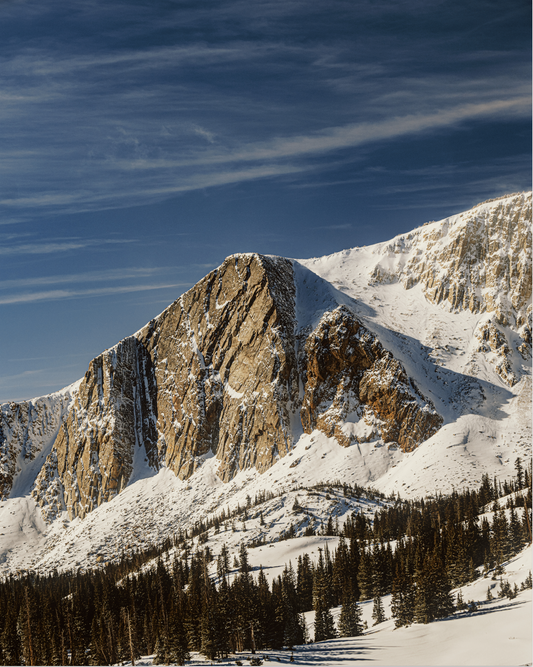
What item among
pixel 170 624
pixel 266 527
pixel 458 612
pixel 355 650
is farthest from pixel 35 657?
pixel 266 527

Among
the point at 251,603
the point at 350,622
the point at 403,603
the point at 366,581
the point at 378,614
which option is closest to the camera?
the point at 403,603

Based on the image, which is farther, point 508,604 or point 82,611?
point 82,611

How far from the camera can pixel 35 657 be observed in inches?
3551

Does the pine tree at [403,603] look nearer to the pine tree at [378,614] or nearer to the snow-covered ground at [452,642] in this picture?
the snow-covered ground at [452,642]

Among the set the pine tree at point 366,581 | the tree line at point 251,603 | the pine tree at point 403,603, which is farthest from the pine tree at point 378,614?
the pine tree at point 366,581

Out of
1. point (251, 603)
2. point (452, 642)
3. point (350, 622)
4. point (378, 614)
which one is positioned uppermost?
point (251, 603)

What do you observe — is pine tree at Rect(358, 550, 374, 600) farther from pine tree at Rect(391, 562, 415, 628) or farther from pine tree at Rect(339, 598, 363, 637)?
A: pine tree at Rect(391, 562, 415, 628)

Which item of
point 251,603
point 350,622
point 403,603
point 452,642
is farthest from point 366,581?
point 452,642

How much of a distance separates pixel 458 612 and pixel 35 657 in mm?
54629

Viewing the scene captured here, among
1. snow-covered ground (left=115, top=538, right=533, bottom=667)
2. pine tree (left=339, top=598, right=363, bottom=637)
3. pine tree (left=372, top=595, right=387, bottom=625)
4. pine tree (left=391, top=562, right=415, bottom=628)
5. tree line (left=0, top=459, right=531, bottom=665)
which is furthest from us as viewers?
pine tree (left=372, top=595, right=387, bottom=625)

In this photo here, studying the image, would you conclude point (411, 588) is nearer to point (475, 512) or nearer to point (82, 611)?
point (82, 611)

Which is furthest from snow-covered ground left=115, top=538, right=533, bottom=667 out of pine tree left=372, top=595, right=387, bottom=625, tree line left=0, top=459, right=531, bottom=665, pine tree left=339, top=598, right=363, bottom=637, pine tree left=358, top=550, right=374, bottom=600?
pine tree left=358, top=550, right=374, bottom=600

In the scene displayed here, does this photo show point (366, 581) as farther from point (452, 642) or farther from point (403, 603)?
point (452, 642)

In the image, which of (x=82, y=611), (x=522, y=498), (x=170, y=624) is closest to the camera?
(x=170, y=624)
